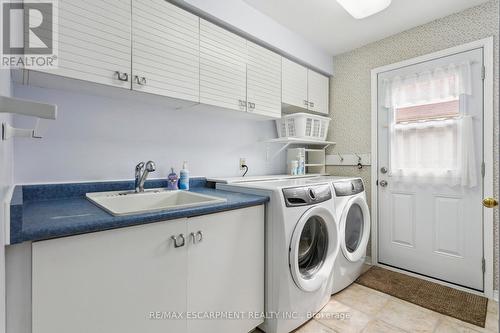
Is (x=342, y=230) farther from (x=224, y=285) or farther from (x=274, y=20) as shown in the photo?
(x=274, y=20)

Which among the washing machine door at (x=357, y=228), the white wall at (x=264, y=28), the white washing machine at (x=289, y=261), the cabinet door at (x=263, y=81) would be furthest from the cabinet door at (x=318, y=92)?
the white washing machine at (x=289, y=261)

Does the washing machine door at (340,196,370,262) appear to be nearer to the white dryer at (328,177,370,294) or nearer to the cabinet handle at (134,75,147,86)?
the white dryer at (328,177,370,294)

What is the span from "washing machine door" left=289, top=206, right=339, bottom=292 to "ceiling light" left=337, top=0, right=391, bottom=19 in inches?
61.7

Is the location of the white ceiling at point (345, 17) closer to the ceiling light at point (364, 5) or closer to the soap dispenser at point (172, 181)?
the ceiling light at point (364, 5)

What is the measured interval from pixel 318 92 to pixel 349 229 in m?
1.60

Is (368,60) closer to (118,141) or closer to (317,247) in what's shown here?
(317,247)

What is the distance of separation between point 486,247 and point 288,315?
5.88ft

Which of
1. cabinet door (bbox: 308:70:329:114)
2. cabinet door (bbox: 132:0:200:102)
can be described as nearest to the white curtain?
cabinet door (bbox: 308:70:329:114)

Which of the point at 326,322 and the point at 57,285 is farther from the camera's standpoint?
the point at 326,322

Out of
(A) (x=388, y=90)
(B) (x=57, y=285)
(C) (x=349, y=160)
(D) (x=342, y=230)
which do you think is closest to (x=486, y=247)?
(D) (x=342, y=230)

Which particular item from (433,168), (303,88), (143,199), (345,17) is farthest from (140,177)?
(433,168)

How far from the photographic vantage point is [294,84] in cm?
247

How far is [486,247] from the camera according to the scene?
1956 millimetres

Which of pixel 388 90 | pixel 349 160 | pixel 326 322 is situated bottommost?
pixel 326 322
